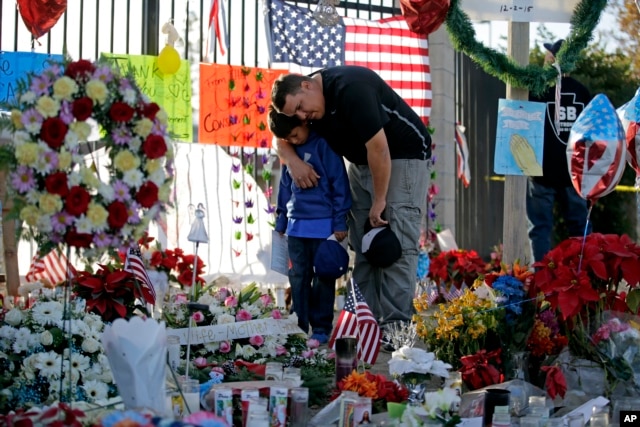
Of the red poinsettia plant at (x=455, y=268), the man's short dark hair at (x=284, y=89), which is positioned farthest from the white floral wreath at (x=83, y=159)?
the red poinsettia plant at (x=455, y=268)

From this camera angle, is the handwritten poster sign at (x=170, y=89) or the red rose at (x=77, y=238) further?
the handwritten poster sign at (x=170, y=89)

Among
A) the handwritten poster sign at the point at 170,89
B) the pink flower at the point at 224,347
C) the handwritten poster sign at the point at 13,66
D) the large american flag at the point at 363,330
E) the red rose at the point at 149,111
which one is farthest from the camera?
the handwritten poster sign at the point at 170,89

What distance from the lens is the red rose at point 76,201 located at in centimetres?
305

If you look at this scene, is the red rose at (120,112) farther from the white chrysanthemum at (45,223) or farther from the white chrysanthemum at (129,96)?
the white chrysanthemum at (45,223)

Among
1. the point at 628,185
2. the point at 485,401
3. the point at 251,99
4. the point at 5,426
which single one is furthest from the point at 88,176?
the point at 628,185

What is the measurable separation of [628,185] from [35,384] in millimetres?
9443

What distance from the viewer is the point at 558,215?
11.2 meters

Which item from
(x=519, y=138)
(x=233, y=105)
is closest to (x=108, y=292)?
(x=519, y=138)

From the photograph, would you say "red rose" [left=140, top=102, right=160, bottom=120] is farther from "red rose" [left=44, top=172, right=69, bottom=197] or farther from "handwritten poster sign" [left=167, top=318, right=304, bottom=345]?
"handwritten poster sign" [left=167, top=318, right=304, bottom=345]

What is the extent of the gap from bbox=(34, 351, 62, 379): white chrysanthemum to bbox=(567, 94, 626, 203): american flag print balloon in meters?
2.53

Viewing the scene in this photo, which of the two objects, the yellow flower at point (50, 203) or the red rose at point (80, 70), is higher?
the red rose at point (80, 70)

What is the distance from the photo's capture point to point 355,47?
7.77m

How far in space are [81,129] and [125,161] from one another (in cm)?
17

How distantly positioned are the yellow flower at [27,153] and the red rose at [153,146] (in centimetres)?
35
